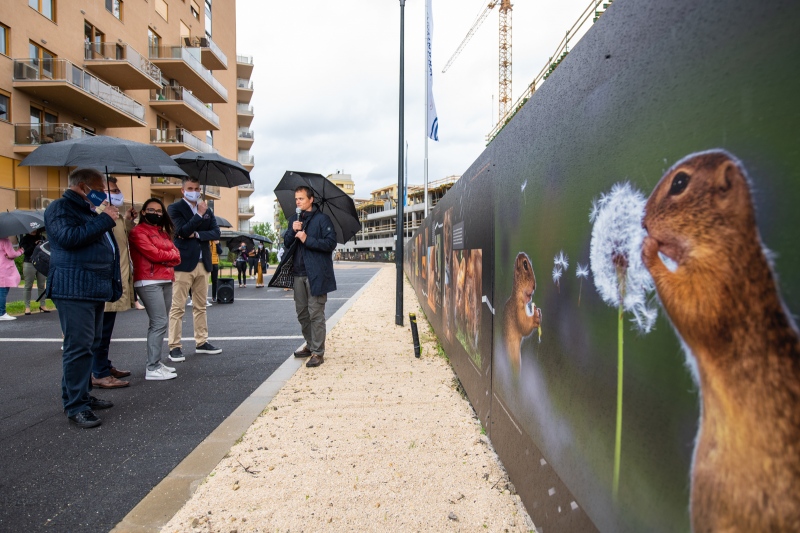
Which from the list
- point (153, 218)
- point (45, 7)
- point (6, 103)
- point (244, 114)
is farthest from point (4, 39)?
point (244, 114)

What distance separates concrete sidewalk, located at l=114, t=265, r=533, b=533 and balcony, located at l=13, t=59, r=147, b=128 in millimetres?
23088

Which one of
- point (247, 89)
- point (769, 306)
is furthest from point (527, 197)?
point (247, 89)

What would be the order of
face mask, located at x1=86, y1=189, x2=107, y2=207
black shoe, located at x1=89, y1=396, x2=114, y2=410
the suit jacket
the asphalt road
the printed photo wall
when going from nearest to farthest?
1. the printed photo wall
2. the asphalt road
3. black shoe, located at x1=89, y1=396, x2=114, y2=410
4. face mask, located at x1=86, y1=189, x2=107, y2=207
5. the suit jacket

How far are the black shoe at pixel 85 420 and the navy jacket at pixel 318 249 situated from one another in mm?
2423

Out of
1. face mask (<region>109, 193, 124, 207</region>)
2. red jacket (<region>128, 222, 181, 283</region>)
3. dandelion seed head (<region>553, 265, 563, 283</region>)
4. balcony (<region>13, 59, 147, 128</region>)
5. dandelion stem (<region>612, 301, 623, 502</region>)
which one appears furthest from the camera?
balcony (<region>13, 59, 147, 128</region>)

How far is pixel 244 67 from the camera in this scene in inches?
2079

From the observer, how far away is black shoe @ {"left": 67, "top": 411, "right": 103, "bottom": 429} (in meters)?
3.73

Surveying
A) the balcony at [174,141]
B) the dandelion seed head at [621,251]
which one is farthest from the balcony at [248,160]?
the dandelion seed head at [621,251]

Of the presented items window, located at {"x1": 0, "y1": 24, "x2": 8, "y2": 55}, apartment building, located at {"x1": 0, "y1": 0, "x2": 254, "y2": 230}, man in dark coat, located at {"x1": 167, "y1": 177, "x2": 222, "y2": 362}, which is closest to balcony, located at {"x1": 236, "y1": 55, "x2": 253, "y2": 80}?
apartment building, located at {"x1": 0, "y1": 0, "x2": 254, "y2": 230}

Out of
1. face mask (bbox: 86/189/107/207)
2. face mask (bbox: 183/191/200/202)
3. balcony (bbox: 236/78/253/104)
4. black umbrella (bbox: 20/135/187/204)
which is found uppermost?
balcony (bbox: 236/78/253/104)

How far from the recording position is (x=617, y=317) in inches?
62.6

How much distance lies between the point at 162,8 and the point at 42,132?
14178 millimetres

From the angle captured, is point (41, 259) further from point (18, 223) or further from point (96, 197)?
point (96, 197)

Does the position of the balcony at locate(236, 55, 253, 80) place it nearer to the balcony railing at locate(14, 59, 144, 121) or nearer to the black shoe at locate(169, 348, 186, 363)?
the balcony railing at locate(14, 59, 144, 121)
